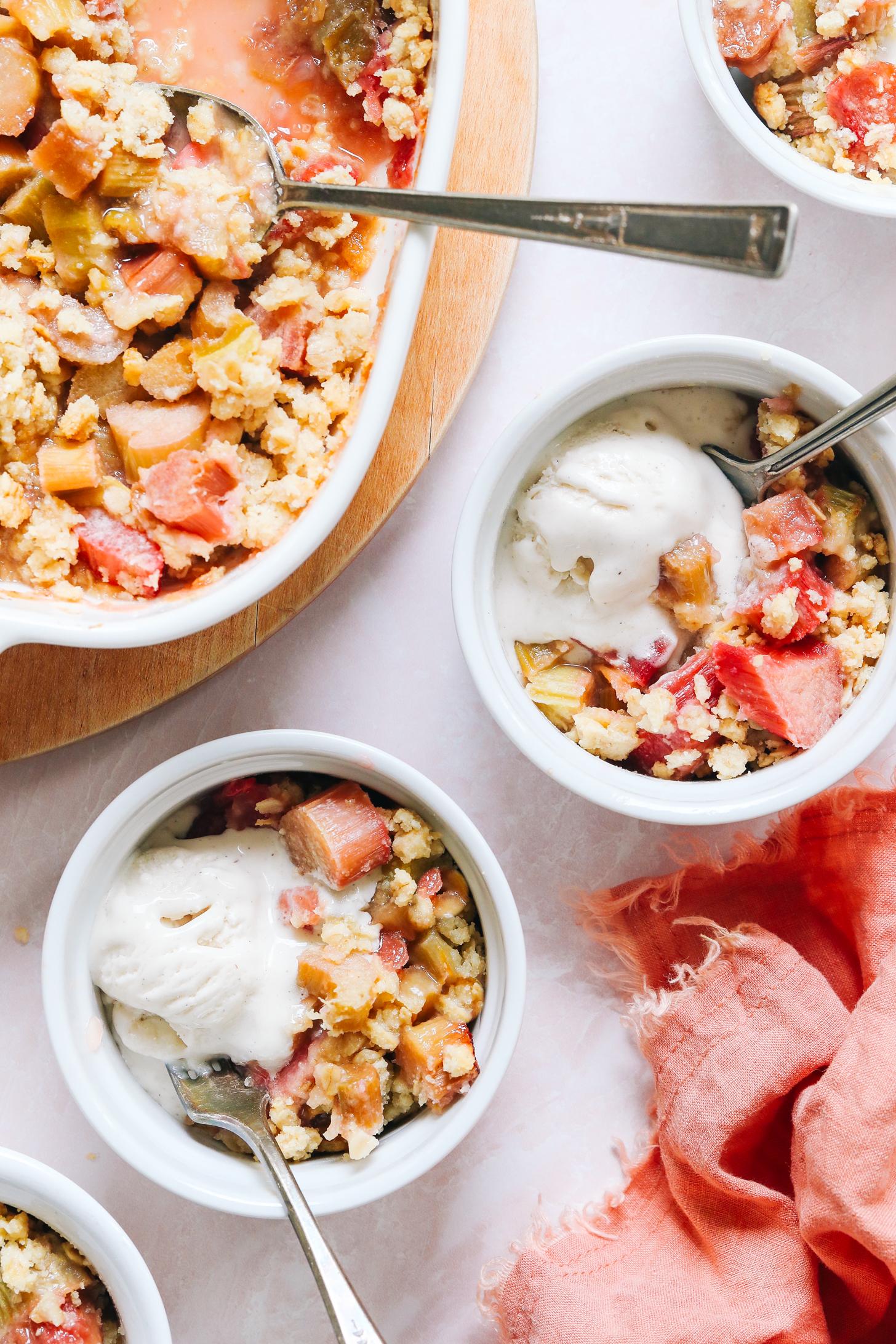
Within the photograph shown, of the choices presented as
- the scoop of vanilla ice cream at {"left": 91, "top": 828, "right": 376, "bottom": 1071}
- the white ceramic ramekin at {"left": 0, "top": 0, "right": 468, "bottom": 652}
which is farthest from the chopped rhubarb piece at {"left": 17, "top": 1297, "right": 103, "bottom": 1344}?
the white ceramic ramekin at {"left": 0, "top": 0, "right": 468, "bottom": 652}

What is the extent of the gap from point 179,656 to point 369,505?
13.9 inches

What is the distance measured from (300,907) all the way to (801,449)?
924 millimetres

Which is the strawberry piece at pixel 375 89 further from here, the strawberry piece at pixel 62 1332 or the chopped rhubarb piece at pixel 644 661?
the strawberry piece at pixel 62 1332

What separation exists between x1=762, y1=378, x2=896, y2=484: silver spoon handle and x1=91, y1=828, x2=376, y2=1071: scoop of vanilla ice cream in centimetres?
81

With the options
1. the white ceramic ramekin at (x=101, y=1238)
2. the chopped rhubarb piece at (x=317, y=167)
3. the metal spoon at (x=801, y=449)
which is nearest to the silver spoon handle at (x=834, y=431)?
the metal spoon at (x=801, y=449)

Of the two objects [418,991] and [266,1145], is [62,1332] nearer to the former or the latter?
[266,1145]

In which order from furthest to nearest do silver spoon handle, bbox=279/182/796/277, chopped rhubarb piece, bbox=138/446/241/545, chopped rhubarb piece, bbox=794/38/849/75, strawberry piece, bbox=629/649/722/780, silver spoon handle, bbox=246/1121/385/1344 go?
chopped rhubarb piece, bbox=794/38/849/75
strawberry piece, bbox=629/649/722/780
chopped rhubarb piece, bbox=138/446/241/545
silver spoon handle, bbox=246/1121/385/1344
silver spoon handle, bbox=279/182/796/277

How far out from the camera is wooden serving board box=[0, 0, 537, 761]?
1.68 meters

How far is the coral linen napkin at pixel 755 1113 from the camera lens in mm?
1692

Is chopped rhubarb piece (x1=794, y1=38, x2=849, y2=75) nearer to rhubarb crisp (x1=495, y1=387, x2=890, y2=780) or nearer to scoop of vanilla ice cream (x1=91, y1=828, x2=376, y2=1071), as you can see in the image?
rhubarb crisp (x1=495, y1=387, x2=890, y2=780)

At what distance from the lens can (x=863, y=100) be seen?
5.61ft

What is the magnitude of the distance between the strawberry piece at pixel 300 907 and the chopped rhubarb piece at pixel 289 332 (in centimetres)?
72

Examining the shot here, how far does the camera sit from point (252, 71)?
1637mm

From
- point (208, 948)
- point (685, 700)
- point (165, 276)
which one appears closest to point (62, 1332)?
point (208, 948)
